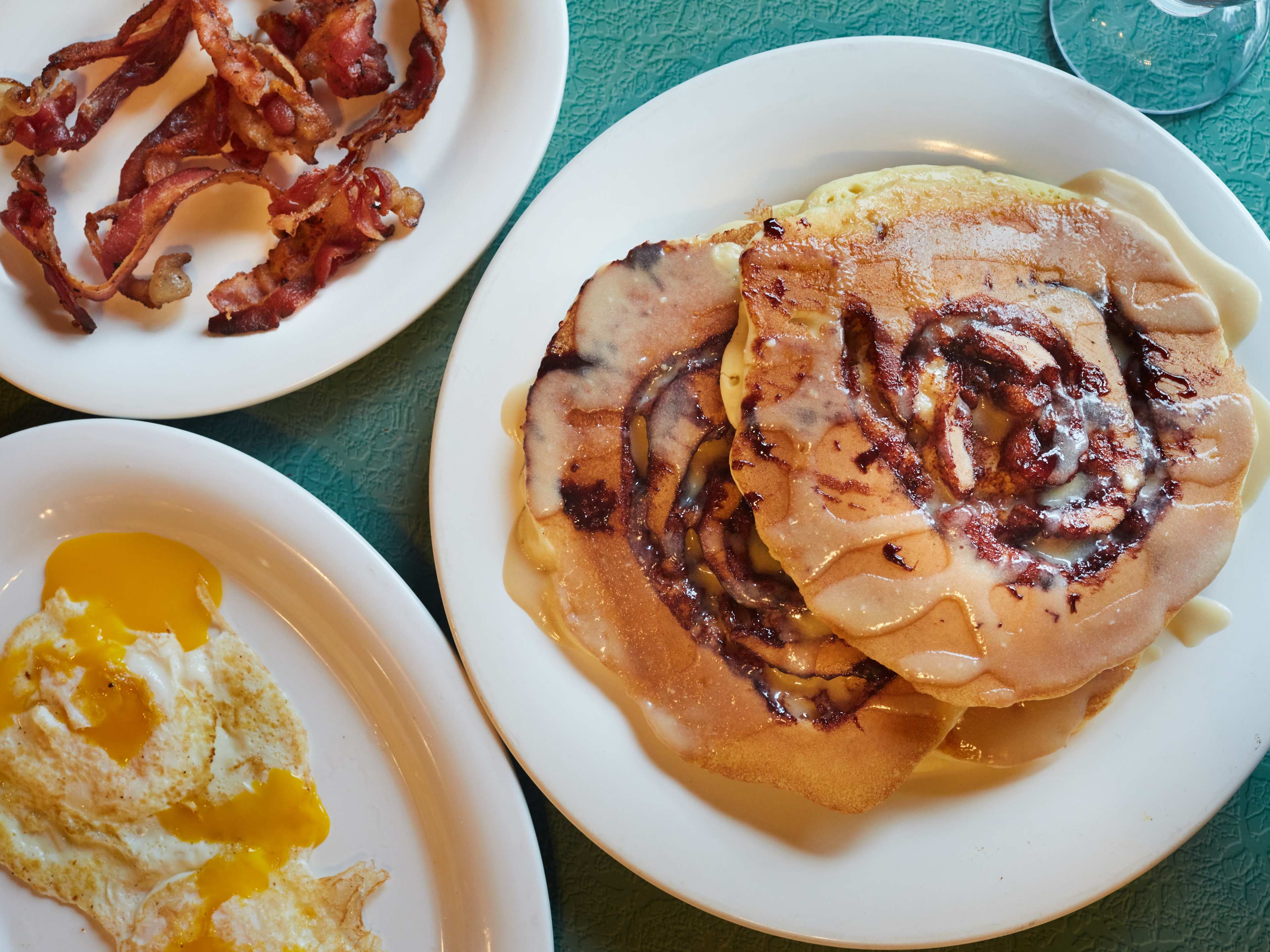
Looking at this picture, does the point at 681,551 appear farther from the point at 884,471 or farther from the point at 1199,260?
the point at 1199,260

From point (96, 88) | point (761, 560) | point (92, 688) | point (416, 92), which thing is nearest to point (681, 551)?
point (761, 560)

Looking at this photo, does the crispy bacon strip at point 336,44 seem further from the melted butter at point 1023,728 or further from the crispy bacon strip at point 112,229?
the melted butter at point 1023,728

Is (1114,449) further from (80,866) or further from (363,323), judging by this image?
(80,866)

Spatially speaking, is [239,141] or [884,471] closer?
[884,471]

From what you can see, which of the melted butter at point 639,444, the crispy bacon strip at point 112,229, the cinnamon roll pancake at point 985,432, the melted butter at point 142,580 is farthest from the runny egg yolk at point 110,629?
the cinnamon roll pancake at point 985,432

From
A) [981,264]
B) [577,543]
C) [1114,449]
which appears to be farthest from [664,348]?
[1114,449]

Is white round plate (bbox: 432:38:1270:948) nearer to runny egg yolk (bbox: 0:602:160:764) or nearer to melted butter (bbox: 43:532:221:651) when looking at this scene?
melted butter (bbox: 43:532:221:651)

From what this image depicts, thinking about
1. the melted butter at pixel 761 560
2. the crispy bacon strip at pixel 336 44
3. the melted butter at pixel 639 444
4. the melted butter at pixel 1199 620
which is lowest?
the melted butter at pixel 1199 620

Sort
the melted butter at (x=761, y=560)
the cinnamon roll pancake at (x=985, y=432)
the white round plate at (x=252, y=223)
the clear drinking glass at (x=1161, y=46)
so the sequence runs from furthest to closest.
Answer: the clear drinking glass at (x=1161, y=46), the white round plate at (x=252, y=223), the melted butter at (x=761, y=560), the cinnamon roll pancake at (x=985, y=432)
